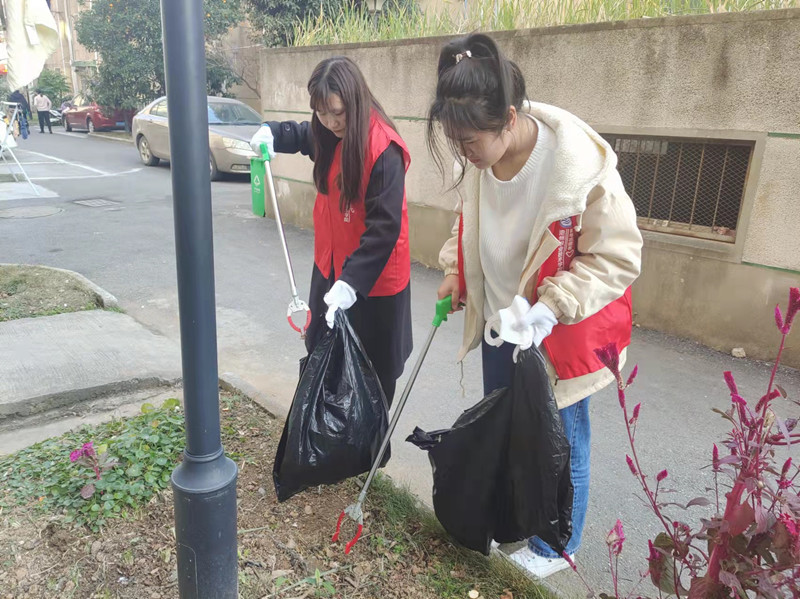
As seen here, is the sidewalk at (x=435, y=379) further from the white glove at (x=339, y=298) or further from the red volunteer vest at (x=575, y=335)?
the white glove at (x=339, y=298)

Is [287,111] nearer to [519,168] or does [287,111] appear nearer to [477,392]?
[477,392]

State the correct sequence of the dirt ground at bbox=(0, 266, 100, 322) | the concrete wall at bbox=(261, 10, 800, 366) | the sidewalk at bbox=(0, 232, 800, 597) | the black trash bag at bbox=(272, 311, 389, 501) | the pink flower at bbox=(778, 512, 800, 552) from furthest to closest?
the dirt ground at bbox=(0, 266, 100, 322) < the concrete wall at bbox=(261, 10, 800, 366) < the sidewalk at bbox=(0, 232, 800, 597) < the black trash bag at bbox=(272, 311, 389, 501) < the pink flower at bbox=(778, 512, 800, 552)

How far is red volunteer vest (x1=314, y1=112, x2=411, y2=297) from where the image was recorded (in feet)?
8.19

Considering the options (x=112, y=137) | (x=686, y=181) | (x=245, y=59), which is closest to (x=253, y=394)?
(x=686, y=181)

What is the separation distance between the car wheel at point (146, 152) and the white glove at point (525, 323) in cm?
1348

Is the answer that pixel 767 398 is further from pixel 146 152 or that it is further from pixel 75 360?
pixel 146 152

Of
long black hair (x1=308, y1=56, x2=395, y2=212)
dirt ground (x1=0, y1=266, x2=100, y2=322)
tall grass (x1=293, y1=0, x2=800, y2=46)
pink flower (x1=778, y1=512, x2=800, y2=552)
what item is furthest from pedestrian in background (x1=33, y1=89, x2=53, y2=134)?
pink flower (x1=778, y1=512, x2=800, y2=552)

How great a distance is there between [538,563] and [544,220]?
1.24 m

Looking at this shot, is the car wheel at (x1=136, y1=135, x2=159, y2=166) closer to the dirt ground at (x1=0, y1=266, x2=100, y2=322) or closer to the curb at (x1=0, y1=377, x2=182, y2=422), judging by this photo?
the dirt ground at (x1=0, y1=266, x2=100, y2=322)

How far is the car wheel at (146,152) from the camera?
13.9 m

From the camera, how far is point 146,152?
14078 mm

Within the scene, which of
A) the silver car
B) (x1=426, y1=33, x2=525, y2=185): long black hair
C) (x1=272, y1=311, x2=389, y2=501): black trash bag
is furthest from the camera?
the silver car

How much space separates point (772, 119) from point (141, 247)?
600 centimetres

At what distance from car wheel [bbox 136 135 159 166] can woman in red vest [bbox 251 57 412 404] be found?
1244 centimetres
